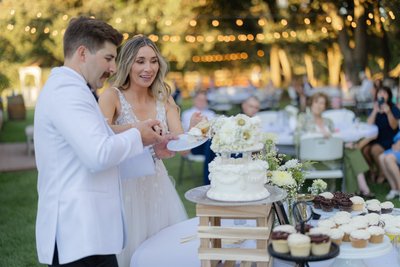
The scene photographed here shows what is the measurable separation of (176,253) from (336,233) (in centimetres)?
88

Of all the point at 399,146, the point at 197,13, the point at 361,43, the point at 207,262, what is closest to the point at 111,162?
the point at 207,262

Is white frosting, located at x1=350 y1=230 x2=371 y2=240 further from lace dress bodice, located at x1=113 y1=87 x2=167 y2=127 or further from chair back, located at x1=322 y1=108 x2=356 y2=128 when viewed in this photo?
chair back, located at x1=322 y1=108 x2=356 y2=128

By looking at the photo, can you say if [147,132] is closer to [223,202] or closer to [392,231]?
[223,202]

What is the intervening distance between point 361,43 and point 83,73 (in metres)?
15.4

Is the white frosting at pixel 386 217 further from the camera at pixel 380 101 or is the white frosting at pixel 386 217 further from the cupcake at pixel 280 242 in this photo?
the camera at pixel 380 101

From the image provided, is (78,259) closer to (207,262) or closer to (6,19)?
(207,262)

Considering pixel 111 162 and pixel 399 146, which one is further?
pixel 399 146

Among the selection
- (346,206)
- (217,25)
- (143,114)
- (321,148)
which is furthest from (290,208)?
(217,25)

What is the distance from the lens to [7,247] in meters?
6.04

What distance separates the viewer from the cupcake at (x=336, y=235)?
2691mm

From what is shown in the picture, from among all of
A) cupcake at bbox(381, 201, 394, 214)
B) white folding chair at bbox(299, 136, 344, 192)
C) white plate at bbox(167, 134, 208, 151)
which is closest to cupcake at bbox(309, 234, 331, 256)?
white plate at bbox(167, 134, 208, 151)

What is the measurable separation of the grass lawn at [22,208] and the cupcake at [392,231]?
3510 mm

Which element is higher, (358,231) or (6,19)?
(6,19)

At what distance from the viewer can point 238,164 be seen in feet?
8.86
